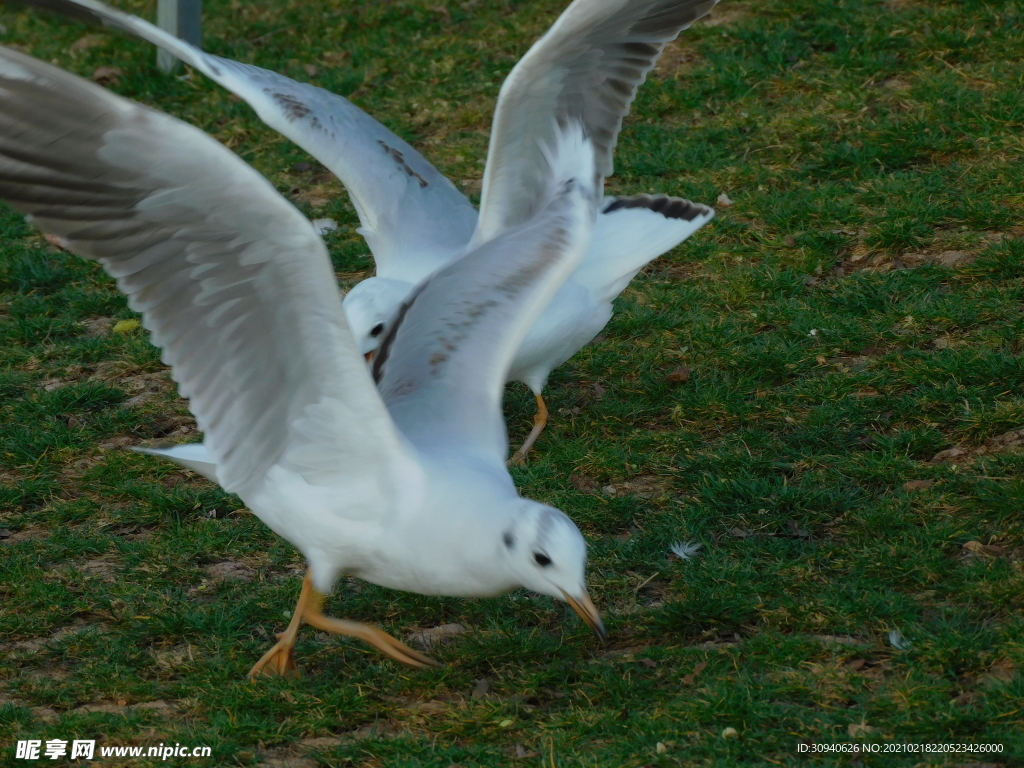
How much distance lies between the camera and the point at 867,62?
689cm

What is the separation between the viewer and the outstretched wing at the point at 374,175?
528 centimetres

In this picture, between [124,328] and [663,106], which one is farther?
[663,106]

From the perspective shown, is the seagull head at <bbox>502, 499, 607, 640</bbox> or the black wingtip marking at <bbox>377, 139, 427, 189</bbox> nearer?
the seagull head at <bbox>502, 499, 607, 640</bbox>

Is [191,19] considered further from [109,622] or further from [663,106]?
[109,622]

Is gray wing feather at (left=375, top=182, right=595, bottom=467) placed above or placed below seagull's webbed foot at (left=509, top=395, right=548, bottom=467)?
above

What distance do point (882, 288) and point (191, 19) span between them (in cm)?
460

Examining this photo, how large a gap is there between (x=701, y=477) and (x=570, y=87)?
153 centimetres

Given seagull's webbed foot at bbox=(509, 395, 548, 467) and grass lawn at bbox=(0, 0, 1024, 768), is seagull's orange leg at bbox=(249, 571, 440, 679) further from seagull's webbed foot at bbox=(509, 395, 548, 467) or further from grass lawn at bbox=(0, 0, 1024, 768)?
seagull's webbed foot at bbox=(509, 395, 548, 467)

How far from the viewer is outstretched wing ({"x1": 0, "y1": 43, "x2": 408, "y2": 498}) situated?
2920 mm

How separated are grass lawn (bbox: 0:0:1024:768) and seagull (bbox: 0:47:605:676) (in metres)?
0.32

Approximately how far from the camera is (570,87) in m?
4.77

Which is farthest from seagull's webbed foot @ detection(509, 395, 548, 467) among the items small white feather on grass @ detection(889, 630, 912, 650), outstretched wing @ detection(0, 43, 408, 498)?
small white feather on grass @ detection(889, 630, 912, 650)

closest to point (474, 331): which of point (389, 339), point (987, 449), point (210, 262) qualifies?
point (389, 339)

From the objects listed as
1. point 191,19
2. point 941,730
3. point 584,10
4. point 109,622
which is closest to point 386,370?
point 109,622
